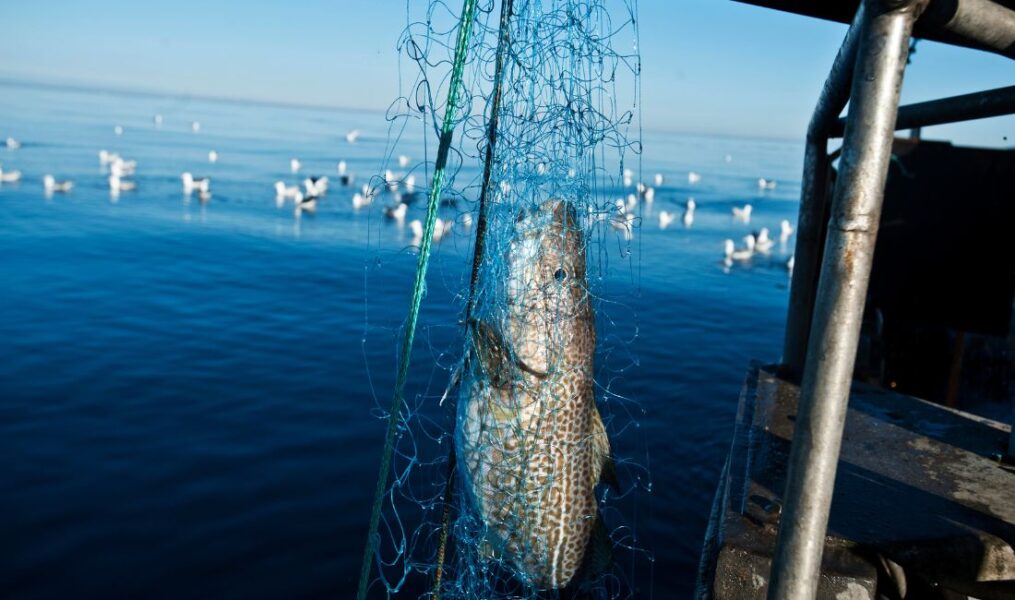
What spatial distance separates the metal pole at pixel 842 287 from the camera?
2.02 metres

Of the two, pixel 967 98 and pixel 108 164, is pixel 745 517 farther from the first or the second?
pixel 108 164

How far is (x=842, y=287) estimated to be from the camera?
2.10 m

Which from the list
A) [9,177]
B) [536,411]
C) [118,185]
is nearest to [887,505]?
[536,411]

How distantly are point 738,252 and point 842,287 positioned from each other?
21.8 metres

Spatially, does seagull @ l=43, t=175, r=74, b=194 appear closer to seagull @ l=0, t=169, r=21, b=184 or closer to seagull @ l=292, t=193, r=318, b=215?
seagull @ l=0, t=169, r=21, b=184

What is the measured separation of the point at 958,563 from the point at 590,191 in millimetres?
2572

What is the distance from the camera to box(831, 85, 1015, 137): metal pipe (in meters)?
3.42

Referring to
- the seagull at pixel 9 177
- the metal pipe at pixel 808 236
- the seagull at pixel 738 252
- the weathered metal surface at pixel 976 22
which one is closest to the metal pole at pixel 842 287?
the weathered metal surface at pixel 976 22

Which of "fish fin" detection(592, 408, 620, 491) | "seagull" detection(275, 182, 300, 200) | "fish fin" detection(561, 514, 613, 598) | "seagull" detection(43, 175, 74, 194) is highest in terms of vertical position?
"seagull" detection(275, 182, 300, 200)

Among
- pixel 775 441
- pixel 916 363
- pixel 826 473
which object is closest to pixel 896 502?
pixel 775 441

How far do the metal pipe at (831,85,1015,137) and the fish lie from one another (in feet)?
6.21

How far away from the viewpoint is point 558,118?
340 centimetres

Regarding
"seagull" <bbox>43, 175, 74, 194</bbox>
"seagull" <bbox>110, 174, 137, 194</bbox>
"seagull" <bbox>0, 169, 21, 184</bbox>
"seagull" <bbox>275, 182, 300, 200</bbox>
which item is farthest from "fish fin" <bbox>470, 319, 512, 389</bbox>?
"seagull" <bbox>0, 169, 21, 184</bbox>

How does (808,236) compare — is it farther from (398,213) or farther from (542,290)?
(398,213)
